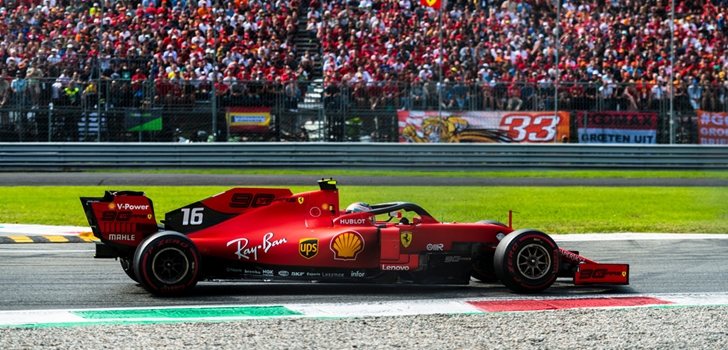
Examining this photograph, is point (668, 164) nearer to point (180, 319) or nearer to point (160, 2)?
point (160, 2)

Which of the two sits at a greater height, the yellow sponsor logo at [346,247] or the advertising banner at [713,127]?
the advertising banner at [713,127]

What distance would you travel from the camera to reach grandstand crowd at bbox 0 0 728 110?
23.9 m

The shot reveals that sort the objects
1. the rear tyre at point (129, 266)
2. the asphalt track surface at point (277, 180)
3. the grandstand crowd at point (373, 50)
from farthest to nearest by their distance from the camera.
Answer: the grandstand crowd at point (373, 50) → the asphalt track surface at point (277, 180) → the rear tyre at point (129, 266)

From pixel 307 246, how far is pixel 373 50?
55.4 feet

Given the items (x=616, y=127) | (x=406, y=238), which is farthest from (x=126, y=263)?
(x=616, y=127)

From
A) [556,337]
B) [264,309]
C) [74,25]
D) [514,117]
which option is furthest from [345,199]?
[556,337]

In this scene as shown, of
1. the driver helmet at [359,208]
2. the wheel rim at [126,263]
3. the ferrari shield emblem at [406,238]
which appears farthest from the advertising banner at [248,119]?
the ferrari shield emblem at [406,238]

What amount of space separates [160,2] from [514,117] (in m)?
8.78

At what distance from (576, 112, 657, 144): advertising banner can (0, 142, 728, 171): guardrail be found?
0.24 m

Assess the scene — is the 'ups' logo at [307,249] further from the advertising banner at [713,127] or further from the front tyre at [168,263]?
the advertising banner at [713,127]

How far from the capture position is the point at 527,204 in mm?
18875

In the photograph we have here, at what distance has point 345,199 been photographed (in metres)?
19.3

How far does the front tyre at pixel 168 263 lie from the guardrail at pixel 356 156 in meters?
15.9

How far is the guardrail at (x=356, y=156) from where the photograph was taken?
2473 centimetres
